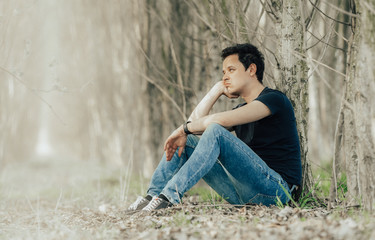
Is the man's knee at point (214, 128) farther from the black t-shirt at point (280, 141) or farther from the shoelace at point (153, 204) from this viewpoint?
the shoelace at point (153, 204)

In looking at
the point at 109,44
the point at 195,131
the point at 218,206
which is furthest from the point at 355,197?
the point at 109,44

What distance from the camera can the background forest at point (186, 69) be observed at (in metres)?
2.92

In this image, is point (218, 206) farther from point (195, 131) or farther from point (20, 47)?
point (20, 47)

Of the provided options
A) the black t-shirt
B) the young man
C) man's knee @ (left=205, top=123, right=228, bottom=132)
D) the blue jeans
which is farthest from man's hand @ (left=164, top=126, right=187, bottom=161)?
the black t-shirt

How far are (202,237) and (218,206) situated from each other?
3.09ft

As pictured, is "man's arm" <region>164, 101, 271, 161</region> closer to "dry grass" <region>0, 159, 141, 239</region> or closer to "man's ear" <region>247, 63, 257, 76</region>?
"man's ear" <region>247, 63, 257, 76</region>

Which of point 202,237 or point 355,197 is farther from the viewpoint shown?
point 355,197

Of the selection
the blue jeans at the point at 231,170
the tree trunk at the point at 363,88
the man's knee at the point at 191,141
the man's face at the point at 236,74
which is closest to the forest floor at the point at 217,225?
the blue jeans at the point at 231,170

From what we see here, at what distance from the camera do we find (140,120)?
27.3 ft

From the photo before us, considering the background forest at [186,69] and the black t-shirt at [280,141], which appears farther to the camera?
the black t-shirt at [280,141]

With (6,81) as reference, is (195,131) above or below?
below

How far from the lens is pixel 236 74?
A: 3.31 meters

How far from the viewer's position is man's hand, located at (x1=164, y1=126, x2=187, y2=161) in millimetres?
3213

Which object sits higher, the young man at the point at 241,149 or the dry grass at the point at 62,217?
the young man at the point at 241,149
